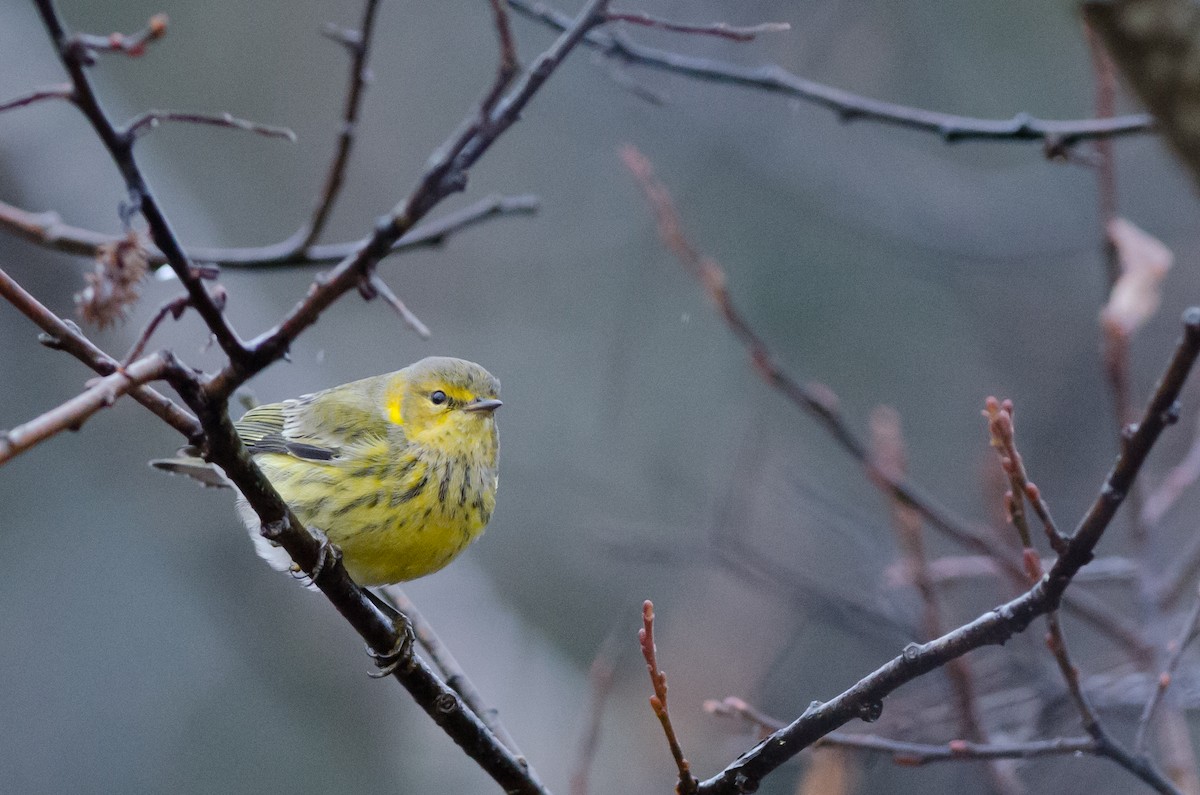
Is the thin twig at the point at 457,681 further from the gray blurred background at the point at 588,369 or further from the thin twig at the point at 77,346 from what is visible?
the gray blurred background at the point at 588,369

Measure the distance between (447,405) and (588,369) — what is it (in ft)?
20.8

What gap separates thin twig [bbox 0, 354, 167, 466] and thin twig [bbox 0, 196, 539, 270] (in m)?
0.51

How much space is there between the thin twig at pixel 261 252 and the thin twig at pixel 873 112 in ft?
1.95

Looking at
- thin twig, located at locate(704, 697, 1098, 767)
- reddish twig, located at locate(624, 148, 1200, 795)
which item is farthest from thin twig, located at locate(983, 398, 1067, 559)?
thin twig, located at locate(704, 697, 1098, 767)

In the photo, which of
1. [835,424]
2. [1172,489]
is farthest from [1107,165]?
[1172,489]

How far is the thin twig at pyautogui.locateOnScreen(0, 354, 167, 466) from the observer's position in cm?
108

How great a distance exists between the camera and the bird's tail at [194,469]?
135 inches

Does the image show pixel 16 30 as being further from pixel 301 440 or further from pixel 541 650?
pixel 541 650

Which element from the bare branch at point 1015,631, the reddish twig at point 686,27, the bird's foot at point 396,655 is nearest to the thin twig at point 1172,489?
the bare branch at point 1015,631

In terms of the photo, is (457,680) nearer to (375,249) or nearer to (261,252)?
(261,252)

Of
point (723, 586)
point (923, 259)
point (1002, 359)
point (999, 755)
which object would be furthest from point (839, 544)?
point (999, 755)

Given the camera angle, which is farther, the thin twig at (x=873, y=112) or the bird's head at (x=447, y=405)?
the bird's head at (x=447, y=405)

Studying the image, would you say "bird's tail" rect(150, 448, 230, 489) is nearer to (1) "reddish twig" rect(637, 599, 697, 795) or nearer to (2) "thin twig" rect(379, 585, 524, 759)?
(2) "thin twig" rect(379, 585, 524, 759)

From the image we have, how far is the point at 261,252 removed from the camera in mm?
3133
